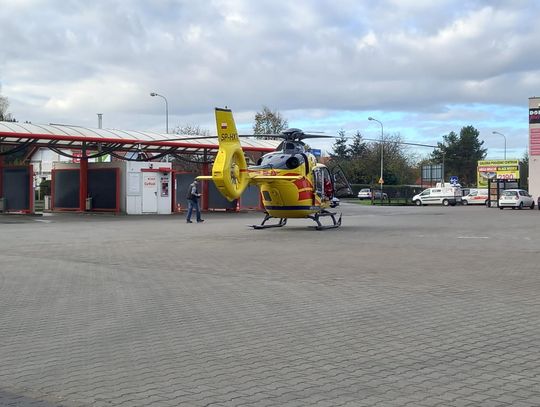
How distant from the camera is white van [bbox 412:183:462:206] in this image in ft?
188

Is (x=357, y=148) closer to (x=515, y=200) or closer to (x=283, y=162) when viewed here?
(x=515, y=200)

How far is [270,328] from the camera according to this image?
725 cm

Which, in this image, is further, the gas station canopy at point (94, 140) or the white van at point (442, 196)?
the white van at point (442, 196)

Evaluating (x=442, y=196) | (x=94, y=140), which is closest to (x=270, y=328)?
(x=94, y=140)

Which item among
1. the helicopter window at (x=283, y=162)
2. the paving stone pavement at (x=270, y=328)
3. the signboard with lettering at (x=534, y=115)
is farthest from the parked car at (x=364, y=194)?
the paving stone pavement at (x=270, y=328)

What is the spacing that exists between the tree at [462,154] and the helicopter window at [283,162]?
296ft

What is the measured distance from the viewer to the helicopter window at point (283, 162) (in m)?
21.9

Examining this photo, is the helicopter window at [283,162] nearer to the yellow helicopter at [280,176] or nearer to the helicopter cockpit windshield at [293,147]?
the yellow helicopter at [280,176]

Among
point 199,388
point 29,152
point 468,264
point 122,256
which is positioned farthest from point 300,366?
point 29,152

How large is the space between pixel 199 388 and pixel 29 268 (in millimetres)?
8489

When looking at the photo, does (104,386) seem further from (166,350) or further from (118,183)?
(118,183)

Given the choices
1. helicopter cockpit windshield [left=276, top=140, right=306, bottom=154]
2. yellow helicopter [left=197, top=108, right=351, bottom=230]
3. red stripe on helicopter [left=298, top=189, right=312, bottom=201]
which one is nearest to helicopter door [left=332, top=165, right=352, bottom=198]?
yellow helicopter [left=197, top=108, right=351, bottom=230]

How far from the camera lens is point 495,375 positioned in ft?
17.6

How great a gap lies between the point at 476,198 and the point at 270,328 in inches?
2109
